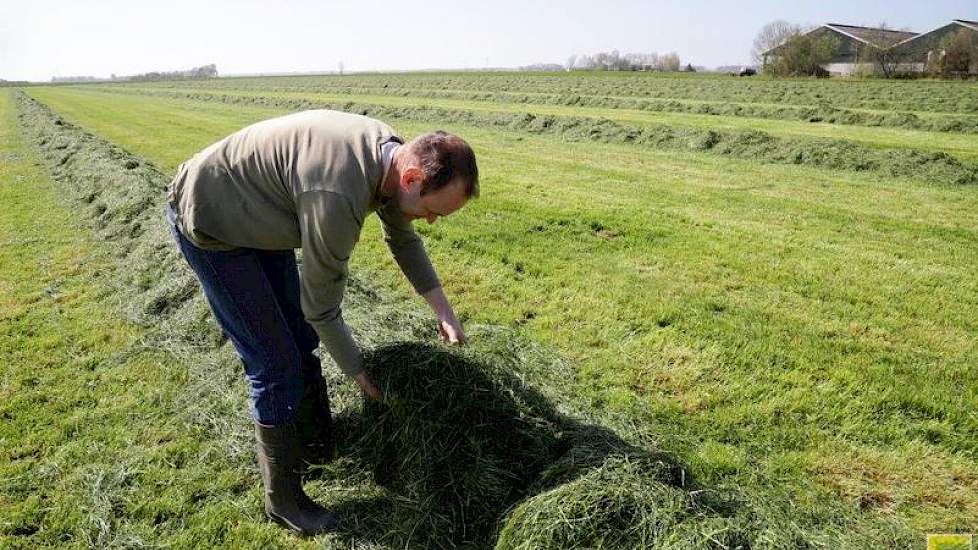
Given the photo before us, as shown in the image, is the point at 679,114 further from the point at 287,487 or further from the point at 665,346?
the point at 287,487

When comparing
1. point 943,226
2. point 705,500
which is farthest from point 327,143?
point 943,226

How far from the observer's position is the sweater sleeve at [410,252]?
118 inches

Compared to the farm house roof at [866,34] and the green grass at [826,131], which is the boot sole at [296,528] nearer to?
the green grass at [826,131]

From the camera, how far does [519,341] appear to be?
4.62m

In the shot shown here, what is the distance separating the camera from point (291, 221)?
2.53 metres

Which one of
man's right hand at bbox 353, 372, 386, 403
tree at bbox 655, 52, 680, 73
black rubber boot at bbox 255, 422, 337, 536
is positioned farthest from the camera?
tree at bbox 655, 52, 680, 73

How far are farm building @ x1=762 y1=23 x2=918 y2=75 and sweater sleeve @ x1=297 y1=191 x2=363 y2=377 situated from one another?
52269 millimetres

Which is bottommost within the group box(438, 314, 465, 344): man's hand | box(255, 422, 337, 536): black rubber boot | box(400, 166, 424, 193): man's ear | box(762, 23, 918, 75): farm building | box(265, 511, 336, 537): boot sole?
box(265, 511, 336, 537): boot sole

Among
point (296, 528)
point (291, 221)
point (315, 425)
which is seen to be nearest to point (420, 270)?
point (291, 221)

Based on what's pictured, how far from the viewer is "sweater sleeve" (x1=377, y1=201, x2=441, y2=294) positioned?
9.86 ft

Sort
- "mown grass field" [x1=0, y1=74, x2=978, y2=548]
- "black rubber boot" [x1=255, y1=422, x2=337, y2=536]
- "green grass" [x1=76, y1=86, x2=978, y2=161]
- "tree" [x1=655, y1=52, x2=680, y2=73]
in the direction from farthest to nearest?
"tree" [x1=655, y1=52, x2=680, y2=73] → "green grass" [x1=76, y1=86, x2=978, y2=161] → "mown grass field" [x1=0, y1=74, x2=978, y2=548] → "black rubber boot" [x1=255, y1=422, x2=337, y2=536]

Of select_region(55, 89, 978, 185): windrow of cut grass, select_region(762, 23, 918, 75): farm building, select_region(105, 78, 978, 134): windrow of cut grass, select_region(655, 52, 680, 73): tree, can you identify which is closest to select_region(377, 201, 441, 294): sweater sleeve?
select_region(55, 89, 978, 185): windrow of cut grass

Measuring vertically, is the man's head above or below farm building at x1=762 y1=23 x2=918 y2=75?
below

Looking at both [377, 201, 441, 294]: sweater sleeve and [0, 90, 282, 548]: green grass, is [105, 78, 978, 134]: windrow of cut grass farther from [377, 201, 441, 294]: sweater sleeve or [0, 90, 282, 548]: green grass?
[0, 90, 282, 548]: green grass
